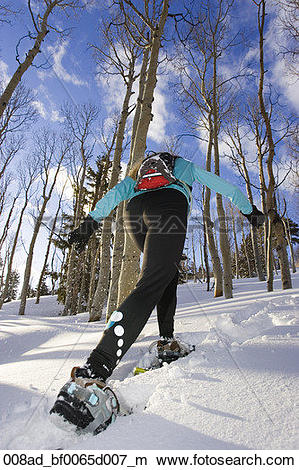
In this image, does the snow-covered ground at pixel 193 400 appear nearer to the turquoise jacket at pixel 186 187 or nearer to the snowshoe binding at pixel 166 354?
the snowshoe binding at pixel 166 354

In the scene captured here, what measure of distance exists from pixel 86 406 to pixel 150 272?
2.08ft

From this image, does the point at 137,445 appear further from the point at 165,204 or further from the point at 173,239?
the point at 165,204

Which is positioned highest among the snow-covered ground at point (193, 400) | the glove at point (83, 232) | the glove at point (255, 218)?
the glove at point (255, 218)

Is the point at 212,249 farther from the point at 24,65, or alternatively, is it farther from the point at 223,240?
the point at 24,65

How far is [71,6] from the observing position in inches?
295

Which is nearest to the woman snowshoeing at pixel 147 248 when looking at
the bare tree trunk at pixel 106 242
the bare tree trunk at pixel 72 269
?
the bare tree trunk at pixel 106 242

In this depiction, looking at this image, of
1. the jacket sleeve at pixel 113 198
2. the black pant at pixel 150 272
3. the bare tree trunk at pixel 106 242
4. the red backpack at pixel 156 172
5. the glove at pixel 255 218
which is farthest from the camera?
the bare tree trunk at pixel 106 242

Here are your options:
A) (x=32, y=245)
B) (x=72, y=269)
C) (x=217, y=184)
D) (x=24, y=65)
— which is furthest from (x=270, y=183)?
(x=32, y=245)

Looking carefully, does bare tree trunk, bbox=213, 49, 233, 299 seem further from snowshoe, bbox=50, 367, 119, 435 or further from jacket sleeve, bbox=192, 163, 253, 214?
snowshoe, bbox=50, 367, 119, 435

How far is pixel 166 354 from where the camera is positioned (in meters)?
1.64

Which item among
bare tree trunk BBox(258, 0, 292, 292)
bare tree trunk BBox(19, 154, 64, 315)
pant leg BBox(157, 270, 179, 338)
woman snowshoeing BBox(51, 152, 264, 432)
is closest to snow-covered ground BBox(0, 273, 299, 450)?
woman snowshoeing BBox(51, 152, 264, 432)

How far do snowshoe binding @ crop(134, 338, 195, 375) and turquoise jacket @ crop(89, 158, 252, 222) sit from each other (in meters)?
1.02

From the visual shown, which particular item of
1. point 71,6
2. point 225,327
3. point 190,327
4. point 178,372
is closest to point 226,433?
point 178,372

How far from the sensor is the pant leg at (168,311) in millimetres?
1787
